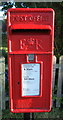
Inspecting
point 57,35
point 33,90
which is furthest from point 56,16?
point 33,90

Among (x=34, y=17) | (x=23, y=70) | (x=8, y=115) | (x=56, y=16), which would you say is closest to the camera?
(x=34, y=17)

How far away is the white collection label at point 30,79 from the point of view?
2.31 metres

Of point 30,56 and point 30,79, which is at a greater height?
point 30,56

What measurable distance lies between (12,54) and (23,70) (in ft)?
0.87

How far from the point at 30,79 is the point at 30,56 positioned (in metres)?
0.34

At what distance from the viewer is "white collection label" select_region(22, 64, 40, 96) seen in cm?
231

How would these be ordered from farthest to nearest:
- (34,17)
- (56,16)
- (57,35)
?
(57,35)
(56,16)
(34,17)

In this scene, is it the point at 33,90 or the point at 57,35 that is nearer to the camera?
the point at 33,90

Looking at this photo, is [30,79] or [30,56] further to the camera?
[30,79]

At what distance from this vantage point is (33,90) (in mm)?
2406

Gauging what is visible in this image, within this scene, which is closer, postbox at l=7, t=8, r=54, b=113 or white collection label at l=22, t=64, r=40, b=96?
postbox at l=7, t=8, r=54, b=113

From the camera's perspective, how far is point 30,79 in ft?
7.79

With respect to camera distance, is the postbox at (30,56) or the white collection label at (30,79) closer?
the postbox at (30,56)

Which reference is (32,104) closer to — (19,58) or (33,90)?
(33,90)
